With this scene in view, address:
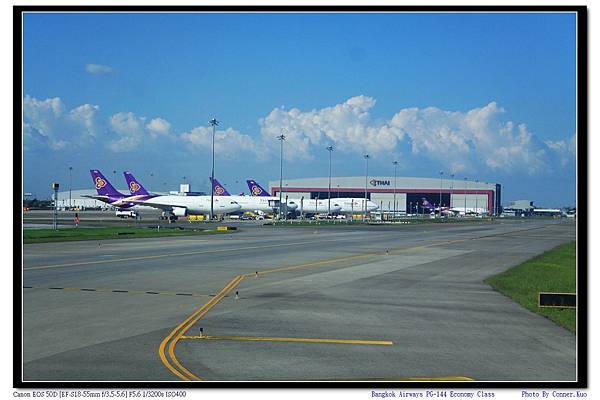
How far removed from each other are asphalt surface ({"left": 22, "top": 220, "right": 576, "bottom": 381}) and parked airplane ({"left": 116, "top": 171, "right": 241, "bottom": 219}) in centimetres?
9048

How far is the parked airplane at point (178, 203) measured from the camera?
11962 centimetres

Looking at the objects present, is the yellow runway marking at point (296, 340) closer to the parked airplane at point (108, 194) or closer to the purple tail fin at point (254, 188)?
the parked airplane at point (108, 194)

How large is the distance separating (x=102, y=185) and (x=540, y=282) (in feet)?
360

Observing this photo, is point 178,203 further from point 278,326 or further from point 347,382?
point 347,382

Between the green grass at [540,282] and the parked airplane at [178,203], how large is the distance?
89665mm

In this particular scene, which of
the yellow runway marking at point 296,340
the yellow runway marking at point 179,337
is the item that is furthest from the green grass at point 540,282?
the yellow runway marking at point 179,337

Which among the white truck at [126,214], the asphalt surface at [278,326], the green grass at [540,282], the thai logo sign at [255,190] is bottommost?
the green grass at [540,282]

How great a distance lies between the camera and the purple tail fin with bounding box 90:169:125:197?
124 m

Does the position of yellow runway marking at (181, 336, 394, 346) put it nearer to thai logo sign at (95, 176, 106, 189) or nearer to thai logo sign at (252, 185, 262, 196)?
thai logo sign at (95, 176, 106, 189)

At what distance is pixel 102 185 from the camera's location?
125m

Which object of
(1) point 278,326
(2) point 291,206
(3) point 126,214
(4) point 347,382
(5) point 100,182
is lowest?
(1) point 278,326

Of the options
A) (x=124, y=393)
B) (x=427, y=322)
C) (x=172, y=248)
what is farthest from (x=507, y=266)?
(x=124, y=393)

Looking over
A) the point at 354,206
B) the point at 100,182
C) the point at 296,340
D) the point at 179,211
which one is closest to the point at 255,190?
the point at 354,206

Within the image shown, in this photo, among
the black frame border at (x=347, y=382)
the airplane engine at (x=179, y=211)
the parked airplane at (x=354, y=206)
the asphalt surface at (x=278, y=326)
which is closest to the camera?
the black frame border at (x=347, y=382)
